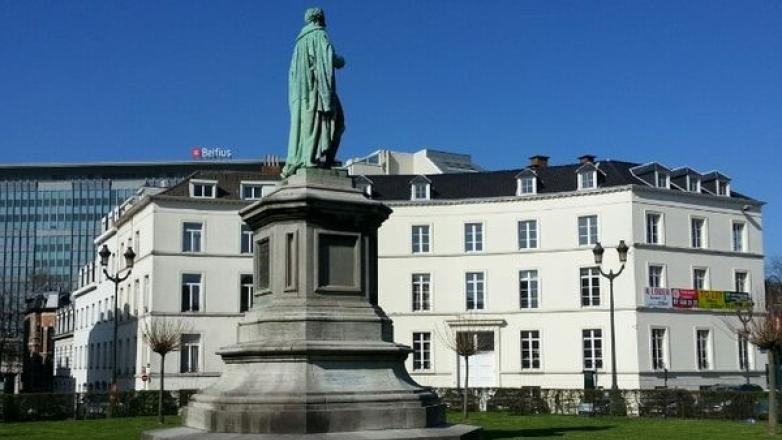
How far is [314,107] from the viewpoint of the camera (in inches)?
701

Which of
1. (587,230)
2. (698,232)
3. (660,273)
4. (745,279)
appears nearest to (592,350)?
(660,273)

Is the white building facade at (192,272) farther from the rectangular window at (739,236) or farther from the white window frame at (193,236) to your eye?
the rectangular window at (739,236)

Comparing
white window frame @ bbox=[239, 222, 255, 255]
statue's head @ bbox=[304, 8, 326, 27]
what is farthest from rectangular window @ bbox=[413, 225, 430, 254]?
statue's head @ bbox=[304, 8, 326, 27]

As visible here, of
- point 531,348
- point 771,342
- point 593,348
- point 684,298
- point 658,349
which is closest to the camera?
point 771,342

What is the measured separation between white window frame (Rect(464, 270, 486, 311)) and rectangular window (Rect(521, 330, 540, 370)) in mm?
2920

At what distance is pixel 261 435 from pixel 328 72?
670 centimetres

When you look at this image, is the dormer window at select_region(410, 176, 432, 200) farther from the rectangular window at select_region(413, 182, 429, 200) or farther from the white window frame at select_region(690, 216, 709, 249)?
the white window frame at select_region(690, 216, 709, 249)

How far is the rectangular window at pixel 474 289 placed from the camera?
5306cm

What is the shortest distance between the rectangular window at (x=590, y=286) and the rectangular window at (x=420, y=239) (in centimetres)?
866

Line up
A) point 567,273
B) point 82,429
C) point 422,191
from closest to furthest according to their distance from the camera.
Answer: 1. point 82,429
2. point 567,273
3. point 422,191

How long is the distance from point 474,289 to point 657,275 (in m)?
9.61

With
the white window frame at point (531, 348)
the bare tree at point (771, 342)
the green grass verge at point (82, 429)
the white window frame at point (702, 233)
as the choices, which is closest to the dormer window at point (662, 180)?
A: the white window frame at point (702, 233)

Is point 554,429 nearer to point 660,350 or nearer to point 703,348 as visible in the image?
point 660,350

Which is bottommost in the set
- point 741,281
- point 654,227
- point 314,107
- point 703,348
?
point 703,348
